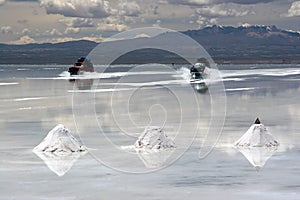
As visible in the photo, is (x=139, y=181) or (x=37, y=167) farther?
(x=37, y=167)

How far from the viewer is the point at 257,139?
17828mm

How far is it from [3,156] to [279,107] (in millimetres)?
16368

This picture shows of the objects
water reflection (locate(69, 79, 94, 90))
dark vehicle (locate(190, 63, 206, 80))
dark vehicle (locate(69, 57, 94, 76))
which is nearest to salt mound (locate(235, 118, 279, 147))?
water reflection (locate(69, 79, 94, 90))

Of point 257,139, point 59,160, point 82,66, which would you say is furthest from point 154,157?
point 82,66

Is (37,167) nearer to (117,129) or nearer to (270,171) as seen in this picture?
(270,171)

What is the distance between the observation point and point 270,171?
46.4ft

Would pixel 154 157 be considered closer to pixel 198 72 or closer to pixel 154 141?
pixel 154 141

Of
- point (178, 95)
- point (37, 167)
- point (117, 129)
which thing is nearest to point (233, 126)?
point (117, 129)

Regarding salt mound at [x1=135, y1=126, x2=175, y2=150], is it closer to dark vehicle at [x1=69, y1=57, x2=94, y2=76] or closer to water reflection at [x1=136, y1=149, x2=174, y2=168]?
water reflection at [x1=136, y1=149, x2=174, y2=168]

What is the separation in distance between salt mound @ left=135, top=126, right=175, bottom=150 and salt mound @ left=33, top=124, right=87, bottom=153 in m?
1.57

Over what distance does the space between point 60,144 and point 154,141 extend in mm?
2486

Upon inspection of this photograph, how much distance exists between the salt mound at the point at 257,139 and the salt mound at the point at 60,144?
4299mm

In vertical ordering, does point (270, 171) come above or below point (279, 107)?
below

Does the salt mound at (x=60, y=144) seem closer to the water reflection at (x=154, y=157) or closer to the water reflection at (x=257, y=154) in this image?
the water reflection at (x=154, y=157)
